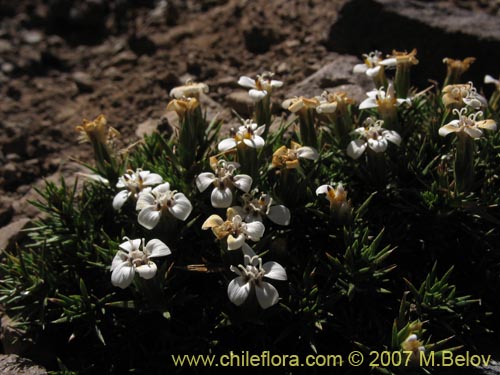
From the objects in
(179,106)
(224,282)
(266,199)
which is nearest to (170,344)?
(224,282)

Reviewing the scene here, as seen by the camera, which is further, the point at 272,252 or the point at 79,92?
A: the point at 79,92

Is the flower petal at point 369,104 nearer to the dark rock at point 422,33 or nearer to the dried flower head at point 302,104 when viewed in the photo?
the dried flower head at point 302,104

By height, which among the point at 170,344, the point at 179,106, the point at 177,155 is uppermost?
the point at 179,106

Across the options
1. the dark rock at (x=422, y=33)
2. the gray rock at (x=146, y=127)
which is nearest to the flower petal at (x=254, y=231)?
the gray rock at (x=146, y=127)

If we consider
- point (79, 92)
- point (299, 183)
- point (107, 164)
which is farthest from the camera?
point (79, 92)

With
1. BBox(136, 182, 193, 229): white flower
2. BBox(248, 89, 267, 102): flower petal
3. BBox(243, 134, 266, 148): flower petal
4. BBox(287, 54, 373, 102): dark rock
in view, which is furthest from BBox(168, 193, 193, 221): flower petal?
BBox(287, 54, 373, 102): dark rock

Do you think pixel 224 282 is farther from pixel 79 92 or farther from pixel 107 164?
pixel 79 92
